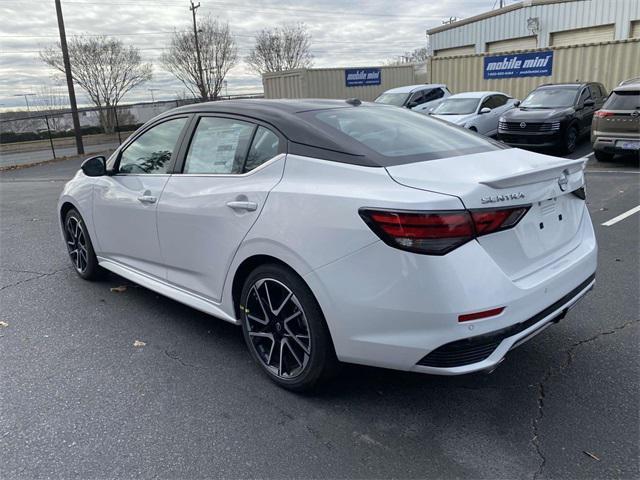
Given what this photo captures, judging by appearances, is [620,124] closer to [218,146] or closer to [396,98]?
[396,98]

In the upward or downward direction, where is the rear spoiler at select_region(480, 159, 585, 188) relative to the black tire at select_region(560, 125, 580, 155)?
upward

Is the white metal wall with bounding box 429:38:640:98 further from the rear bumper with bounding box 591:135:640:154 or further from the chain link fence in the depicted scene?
the chain link fence

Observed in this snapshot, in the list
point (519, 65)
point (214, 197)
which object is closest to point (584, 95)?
point (519, 65)

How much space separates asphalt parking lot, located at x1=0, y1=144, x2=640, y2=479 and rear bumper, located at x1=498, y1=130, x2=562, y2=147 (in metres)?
8.74

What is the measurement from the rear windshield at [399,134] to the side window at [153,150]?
3.94ft

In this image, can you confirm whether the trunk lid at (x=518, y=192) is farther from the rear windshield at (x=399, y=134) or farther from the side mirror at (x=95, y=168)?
the side mirror at (x=95, y=168)

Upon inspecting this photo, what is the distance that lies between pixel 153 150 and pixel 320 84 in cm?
1983

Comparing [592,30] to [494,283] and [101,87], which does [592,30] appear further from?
[101,87]

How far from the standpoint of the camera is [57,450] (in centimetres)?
255

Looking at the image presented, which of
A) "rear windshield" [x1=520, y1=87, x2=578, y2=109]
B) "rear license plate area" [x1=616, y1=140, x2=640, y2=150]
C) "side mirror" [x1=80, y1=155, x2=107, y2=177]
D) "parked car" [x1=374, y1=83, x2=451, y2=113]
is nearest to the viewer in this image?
"side mirror" [x1=80, y1=155, x2=107, y2=177]

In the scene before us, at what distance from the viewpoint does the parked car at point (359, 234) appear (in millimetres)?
2264

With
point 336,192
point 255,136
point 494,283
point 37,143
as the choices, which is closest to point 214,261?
point 255,136

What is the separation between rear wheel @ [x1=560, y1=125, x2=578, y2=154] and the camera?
12.1m

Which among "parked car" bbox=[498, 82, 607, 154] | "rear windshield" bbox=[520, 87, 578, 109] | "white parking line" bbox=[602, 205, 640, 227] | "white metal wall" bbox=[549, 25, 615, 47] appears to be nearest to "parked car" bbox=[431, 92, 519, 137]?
"parked car" bbox=[498, 82, 607, 154]
